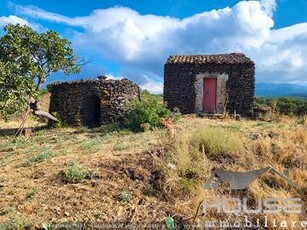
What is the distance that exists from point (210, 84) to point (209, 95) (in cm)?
59

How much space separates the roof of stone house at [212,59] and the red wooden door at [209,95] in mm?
1022

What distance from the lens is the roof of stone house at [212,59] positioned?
1905 centimetres

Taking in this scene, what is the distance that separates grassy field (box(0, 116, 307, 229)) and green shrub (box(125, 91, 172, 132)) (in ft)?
12.6

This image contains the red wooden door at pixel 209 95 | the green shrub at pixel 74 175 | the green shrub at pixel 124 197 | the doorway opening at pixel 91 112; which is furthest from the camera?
the red wooden door at pixel 209 95

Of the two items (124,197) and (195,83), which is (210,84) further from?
(124,197)

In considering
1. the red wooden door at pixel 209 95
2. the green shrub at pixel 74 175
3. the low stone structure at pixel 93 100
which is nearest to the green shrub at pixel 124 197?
the green shrub at pixel 74 175

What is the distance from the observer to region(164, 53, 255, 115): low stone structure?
18828mm

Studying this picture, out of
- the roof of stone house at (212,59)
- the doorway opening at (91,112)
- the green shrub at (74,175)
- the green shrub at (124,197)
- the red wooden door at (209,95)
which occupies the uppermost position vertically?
the roof of stone house at (212,59)

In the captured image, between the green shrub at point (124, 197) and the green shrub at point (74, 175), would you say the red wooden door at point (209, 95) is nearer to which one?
the green shrub at point (74, 175)

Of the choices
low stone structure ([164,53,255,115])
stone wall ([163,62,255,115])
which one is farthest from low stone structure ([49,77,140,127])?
low stone structure ([164,53,255,115])

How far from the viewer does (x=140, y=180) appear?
22.0 feet

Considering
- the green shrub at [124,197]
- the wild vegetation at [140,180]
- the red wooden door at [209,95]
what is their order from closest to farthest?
1. the wild vegetation at [140,180]
2. the green shrub at [124,197]
3. the red wooden door at [209,95]

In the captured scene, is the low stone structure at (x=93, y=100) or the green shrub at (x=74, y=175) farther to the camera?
the low stone structure at (x=93, y=100)

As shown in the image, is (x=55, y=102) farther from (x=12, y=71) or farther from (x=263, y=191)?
(x=263, y=191)
